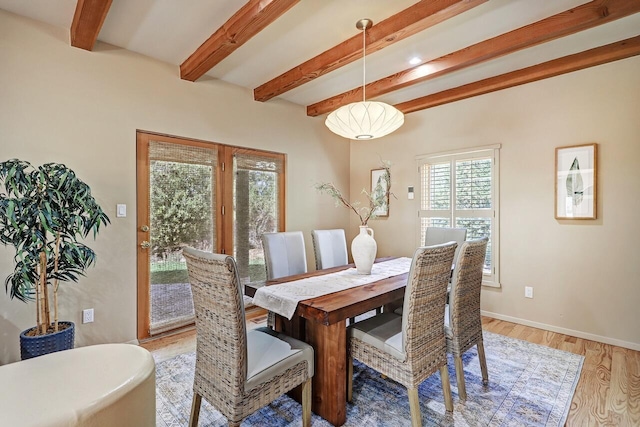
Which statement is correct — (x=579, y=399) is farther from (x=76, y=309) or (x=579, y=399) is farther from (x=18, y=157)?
(x=18, y=157)

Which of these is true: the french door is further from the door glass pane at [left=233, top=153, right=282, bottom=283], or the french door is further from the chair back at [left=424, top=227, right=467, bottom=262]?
the chair back at [left=424, top=227, right=467, bottom=262]

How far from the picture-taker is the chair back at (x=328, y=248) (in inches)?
118

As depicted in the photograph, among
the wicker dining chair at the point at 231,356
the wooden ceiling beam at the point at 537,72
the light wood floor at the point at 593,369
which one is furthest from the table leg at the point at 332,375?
the wooden ceiling beam at the point at 537,72

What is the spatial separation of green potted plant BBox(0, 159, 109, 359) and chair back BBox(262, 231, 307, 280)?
1249mm

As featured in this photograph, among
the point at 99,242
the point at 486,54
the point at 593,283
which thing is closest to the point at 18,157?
the point at 99,242

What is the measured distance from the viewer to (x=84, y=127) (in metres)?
2.58

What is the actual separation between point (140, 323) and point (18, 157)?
166cm

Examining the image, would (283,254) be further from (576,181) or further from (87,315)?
(576,181)

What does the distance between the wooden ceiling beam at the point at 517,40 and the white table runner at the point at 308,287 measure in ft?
6.27

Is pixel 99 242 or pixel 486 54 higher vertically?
pixel 486 54

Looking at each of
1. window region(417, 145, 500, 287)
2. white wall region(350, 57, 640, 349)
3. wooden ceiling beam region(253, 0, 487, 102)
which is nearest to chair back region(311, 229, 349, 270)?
window region(417, 145, 500, 287)

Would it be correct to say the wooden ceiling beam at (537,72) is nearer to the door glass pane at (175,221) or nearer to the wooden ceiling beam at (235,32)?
the wooden ceiling beam at (235,32)

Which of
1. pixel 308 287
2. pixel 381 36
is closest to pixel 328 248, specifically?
pixel 308 287

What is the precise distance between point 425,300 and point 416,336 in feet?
0.65
